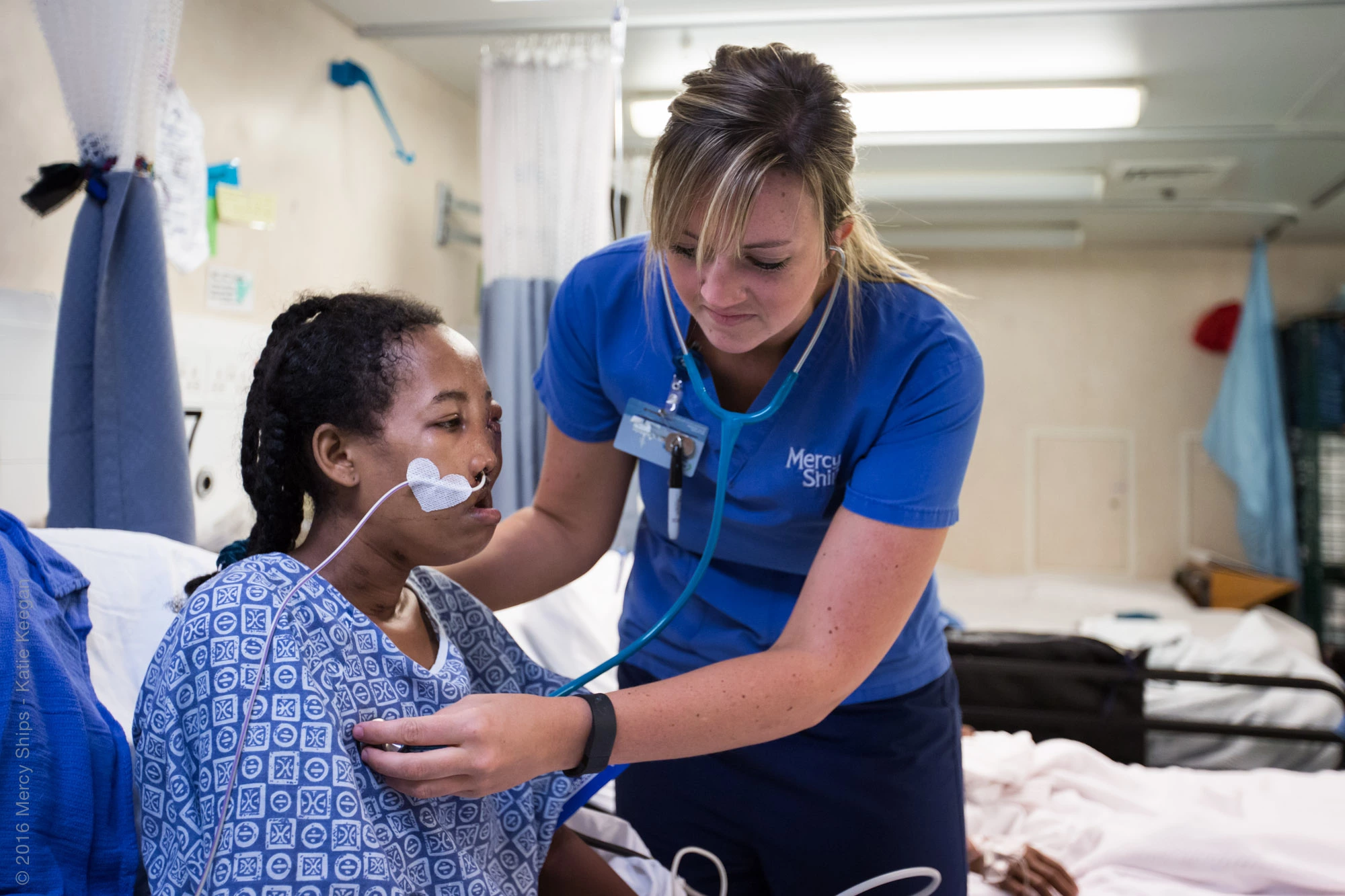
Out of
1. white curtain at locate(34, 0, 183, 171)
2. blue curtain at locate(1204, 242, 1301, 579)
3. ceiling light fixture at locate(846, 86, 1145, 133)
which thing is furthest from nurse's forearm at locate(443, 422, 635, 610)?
blue curtain at locate(1204, 242, 1301, 579)

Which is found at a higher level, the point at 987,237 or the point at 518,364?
the point at 987,237

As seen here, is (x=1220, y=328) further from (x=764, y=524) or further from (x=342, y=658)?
(x=342, y=658)

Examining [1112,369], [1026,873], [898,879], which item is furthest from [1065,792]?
[1112,369]

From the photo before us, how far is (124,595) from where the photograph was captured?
121cm

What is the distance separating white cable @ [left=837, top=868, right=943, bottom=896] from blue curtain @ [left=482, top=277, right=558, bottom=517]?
5.09ft

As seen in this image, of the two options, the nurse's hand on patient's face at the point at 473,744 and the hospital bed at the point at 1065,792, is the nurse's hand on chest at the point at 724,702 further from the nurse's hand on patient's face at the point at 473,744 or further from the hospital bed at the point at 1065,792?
the hospital bed at the point at 1065,792

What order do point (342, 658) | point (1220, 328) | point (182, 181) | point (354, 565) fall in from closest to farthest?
point (342, 658), point (354, 565), point (182, 181), point (1220, 328)

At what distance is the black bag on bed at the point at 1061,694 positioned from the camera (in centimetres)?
255

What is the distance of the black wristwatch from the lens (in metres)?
0.80

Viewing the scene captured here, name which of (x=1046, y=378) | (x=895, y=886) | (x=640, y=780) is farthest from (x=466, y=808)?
(x=1046, y=378)

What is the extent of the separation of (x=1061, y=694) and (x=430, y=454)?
224 centimetres

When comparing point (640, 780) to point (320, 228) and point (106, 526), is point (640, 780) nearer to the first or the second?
point (106, 526)

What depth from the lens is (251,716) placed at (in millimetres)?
727

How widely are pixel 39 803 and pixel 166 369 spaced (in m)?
0.83
